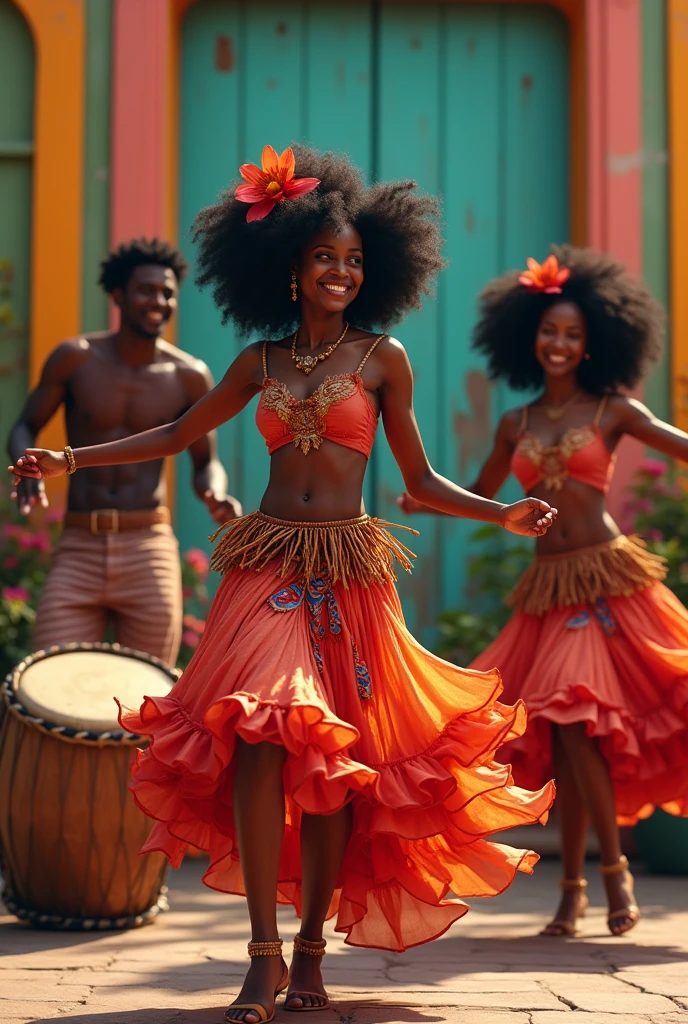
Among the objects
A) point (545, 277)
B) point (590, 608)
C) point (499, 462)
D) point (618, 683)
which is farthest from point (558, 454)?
point (618, 683)

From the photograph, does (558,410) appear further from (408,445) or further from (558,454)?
(408,445)

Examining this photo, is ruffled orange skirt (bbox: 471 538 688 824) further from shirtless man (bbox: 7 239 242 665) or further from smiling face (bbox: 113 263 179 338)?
smiling face (bbox: 113 263 179 338)

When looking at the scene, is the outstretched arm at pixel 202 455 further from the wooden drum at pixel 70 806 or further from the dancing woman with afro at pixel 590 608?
the wooden drum at pixel 70 806

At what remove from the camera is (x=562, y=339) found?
548 cm

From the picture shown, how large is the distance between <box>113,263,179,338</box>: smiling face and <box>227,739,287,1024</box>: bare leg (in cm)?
279

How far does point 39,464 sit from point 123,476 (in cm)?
188

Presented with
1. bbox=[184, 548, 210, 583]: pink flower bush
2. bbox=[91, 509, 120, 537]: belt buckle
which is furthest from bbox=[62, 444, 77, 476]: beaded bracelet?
bbox=[184, 548, 210, 583]: pink flower bush

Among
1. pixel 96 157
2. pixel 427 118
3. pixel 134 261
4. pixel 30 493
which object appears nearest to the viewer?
pixel 30 493

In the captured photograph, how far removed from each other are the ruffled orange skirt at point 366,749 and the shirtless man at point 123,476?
1.88 meters

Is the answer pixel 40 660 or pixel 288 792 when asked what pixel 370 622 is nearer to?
pixel 288 792

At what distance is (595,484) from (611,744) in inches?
37.7

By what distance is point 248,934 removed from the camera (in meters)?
4.88

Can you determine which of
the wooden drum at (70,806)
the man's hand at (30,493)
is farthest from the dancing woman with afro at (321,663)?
the man's hand at (30,493)

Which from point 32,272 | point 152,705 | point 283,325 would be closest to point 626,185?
point 32,272
